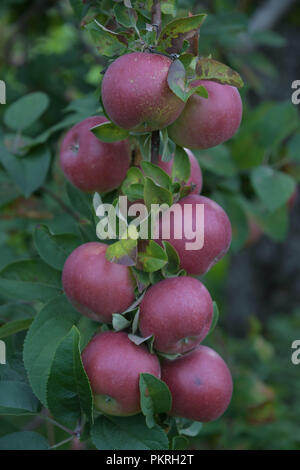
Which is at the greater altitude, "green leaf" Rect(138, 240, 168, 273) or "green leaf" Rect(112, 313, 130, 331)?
"green leaf" Rect(138, 240, 168, 273)

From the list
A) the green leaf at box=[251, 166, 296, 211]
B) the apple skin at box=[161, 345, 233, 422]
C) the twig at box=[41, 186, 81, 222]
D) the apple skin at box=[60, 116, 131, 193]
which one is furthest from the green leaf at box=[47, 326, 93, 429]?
the green leaf at box=[251, 166, 296, 211]

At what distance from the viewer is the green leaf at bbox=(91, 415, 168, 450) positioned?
2.23 ft

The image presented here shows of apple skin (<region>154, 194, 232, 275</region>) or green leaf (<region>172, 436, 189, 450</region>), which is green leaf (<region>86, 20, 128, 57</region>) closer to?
apple skin (<region>154, 194, 232, 275</region>)

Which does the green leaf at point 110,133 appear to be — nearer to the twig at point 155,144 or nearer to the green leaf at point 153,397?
the twig at point 155,144

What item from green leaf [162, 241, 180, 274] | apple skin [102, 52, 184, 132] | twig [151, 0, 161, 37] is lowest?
green leaf [162, 241, 180, 274]

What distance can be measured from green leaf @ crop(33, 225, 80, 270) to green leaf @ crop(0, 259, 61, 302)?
3cm

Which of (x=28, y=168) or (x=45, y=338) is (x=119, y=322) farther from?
(x=28, y=168)

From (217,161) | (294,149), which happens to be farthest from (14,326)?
(294,149)

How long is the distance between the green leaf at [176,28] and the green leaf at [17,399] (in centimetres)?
48

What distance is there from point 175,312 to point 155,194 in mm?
145

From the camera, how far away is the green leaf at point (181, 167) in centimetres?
72

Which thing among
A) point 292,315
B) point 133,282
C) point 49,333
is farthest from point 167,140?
point 292,315

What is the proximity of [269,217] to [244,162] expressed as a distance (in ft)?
0.56

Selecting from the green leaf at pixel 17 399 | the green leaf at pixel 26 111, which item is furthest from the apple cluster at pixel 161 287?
the green leaf at pixel 26 111
